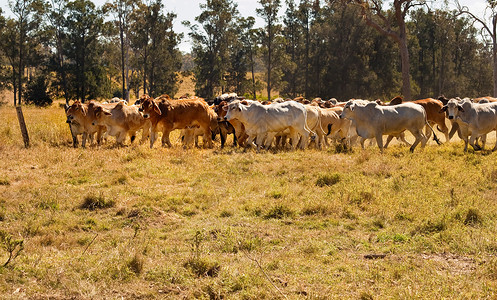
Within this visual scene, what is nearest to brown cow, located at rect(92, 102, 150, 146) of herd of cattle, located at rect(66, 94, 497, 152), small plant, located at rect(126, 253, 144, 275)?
herd of cattle, located at rect(66, 94, 497, 152)

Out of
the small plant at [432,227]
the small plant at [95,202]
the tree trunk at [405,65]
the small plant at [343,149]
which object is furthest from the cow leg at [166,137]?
the tree trunk at [405,65]

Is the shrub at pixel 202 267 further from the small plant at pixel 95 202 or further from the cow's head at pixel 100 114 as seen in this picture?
the cow's head at pixel 100 114

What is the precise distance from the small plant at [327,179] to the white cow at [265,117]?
5.03m

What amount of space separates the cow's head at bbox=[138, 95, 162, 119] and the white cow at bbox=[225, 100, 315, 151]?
95.4 inches

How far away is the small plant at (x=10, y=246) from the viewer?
668 cm

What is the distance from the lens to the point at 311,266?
685cm

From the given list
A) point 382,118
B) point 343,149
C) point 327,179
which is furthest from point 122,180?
point 382,118

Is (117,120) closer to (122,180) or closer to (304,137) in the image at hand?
(122,180)

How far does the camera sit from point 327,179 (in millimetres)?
11805

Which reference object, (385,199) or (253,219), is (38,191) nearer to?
(253,219)

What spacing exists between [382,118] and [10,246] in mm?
12303

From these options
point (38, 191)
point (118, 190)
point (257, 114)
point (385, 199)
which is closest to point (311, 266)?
point (385, 199)

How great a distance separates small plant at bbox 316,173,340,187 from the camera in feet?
38.4

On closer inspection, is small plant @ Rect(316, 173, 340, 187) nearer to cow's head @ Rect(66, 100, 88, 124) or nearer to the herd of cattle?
the herd of cattle
